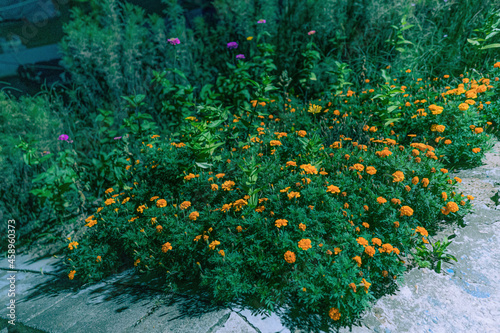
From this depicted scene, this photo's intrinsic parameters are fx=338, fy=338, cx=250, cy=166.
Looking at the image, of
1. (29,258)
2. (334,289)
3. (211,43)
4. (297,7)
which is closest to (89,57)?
Answer: (211,43)

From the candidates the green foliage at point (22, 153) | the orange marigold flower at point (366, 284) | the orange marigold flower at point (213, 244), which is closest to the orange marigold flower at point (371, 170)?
the orange marigold flower at point (366, 284)

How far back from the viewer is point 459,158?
3.46 meters

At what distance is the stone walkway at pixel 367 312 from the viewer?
A: 216 cm

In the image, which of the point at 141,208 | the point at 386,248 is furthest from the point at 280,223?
the point at 141,208

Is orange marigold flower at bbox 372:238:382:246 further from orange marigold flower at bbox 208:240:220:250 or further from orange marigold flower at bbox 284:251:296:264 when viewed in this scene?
orange marigold flower at bbox 208:240:220:250

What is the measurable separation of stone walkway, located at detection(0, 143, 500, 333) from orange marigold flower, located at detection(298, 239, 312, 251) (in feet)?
1.61

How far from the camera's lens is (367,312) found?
224 cm

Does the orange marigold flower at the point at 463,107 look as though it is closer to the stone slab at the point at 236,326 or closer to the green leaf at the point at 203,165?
the green leaf at the point at 203,165

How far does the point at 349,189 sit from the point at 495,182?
149 cm

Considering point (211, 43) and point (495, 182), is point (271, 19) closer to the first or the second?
point (211, 43)

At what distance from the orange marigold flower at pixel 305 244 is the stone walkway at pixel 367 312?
491 mm

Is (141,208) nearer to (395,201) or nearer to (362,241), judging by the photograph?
(362,241)

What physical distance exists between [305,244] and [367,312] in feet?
1.98

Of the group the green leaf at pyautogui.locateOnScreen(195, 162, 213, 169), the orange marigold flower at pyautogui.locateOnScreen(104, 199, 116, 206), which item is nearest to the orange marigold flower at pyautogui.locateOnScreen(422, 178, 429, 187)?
the green leaf at pyautogui.locateOnScreen(195, 162, 213, 169)
